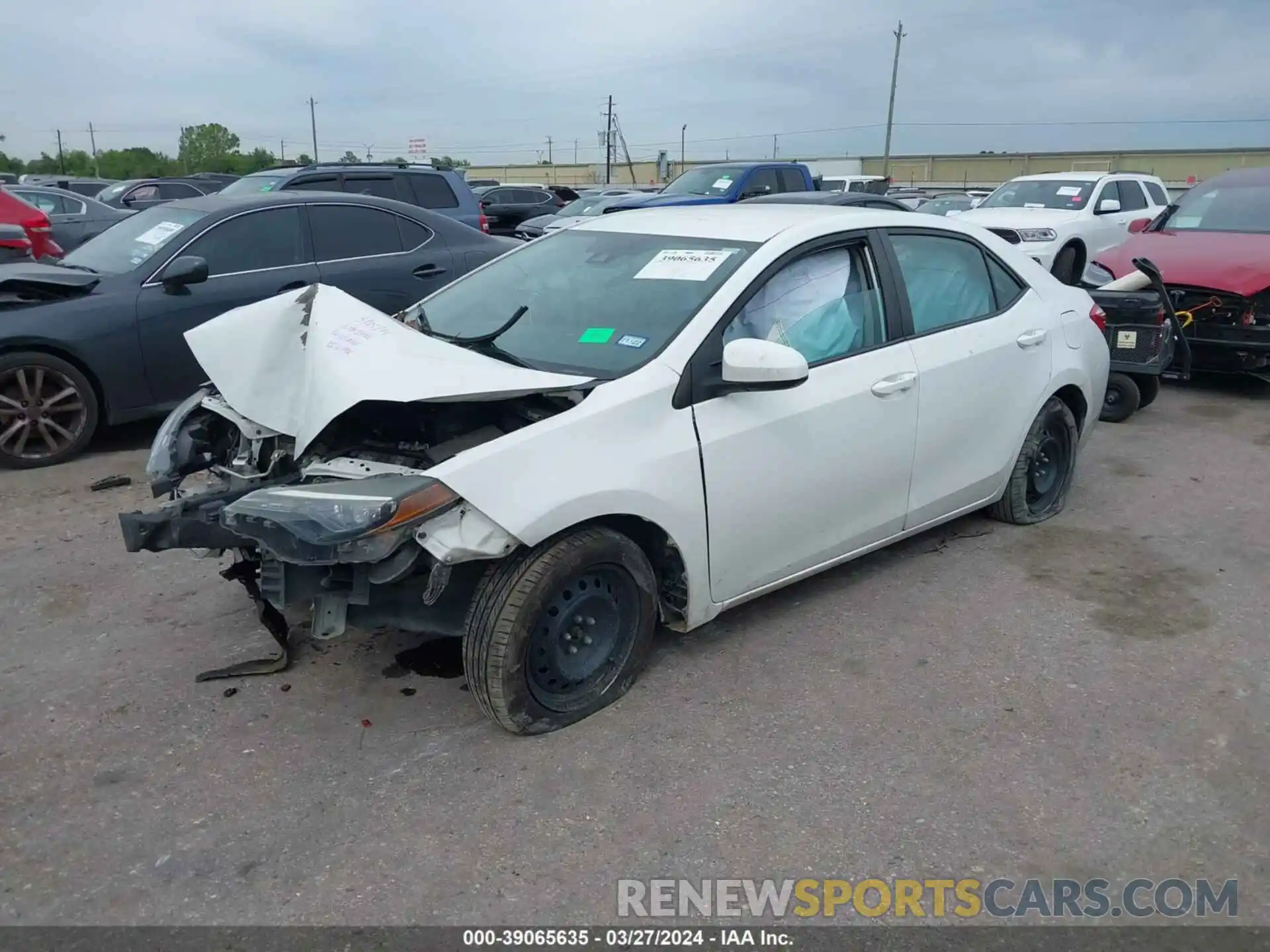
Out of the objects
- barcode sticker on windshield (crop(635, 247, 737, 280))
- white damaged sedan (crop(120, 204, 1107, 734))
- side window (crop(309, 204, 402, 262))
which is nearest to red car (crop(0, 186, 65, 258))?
side window (crop(309, 204, 402, 262))

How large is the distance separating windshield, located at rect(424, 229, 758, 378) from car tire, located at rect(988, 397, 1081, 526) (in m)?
2.08

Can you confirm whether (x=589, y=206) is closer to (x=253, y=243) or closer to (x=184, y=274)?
(x=253, y=243)

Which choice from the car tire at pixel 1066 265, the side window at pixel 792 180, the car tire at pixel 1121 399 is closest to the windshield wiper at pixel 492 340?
the car tire at pixel 1121 399

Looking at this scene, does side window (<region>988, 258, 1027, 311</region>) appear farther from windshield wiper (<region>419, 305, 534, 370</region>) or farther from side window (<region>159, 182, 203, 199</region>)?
side window (<region>159, 182, 203, 199</region>)

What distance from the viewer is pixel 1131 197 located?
13.8 metres

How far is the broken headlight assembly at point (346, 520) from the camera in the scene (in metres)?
2.92

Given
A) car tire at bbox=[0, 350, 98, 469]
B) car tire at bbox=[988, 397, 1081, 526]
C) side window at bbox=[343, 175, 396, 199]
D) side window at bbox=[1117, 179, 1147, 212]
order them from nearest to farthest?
car tire at bbox=[988, 397, 1081, 526], car tire at bbox=[0, 350, 98, 469], side window at bbox=[343, 175, 396, 199], side window at bbox=[1117, 179, 1147, 212]

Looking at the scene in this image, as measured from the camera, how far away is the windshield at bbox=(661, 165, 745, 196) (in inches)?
592

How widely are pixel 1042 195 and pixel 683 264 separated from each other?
10.9 metres

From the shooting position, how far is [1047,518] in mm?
5484

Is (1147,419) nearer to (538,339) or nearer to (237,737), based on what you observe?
(538,339)

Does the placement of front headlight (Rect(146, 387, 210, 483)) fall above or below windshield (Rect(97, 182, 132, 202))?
below
